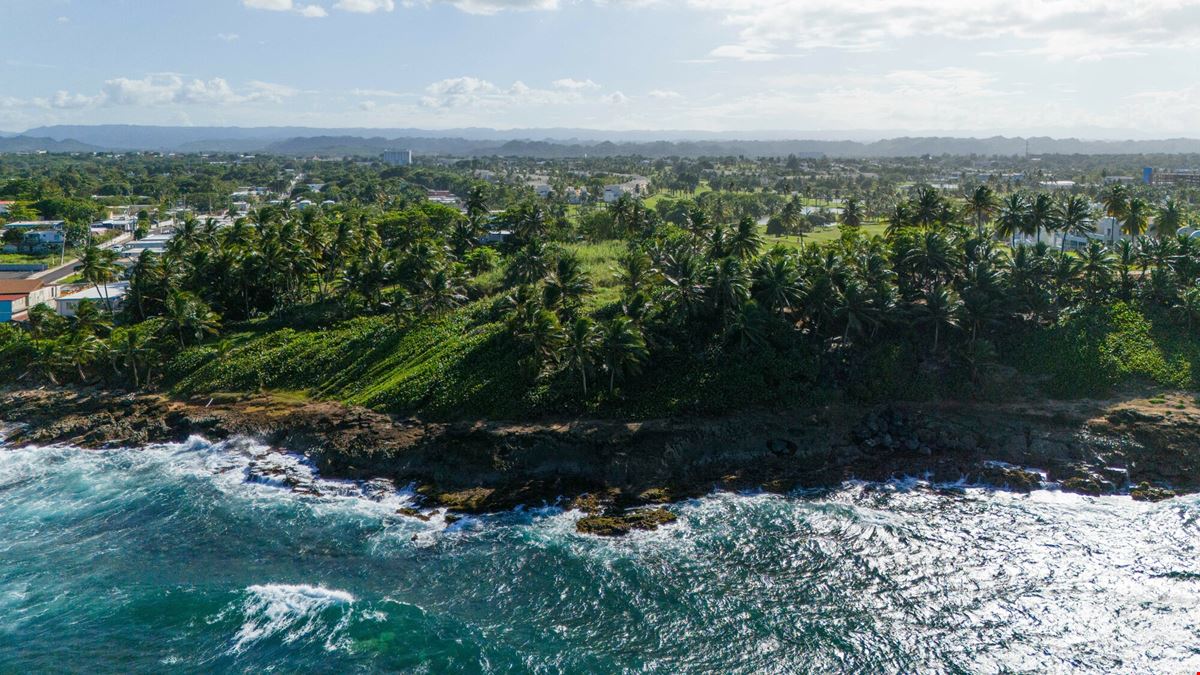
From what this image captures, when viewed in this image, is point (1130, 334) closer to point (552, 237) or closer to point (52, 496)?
point (552, 237)

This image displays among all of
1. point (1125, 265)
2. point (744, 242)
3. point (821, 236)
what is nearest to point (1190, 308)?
point (1125, 265)

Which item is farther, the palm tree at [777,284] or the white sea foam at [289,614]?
the palm tree at [777,284]

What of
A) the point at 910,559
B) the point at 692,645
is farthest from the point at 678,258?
the point at 692,645

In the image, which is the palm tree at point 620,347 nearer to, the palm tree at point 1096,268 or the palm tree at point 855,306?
the palm tree at point 855,306

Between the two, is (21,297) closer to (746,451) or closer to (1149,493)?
(746,451)

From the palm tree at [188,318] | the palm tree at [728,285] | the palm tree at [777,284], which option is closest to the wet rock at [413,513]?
the palm tree at [728,285]

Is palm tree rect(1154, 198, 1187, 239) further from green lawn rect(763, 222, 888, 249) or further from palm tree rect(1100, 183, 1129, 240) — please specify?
green lawn rect(763, 222, 888, 249)
